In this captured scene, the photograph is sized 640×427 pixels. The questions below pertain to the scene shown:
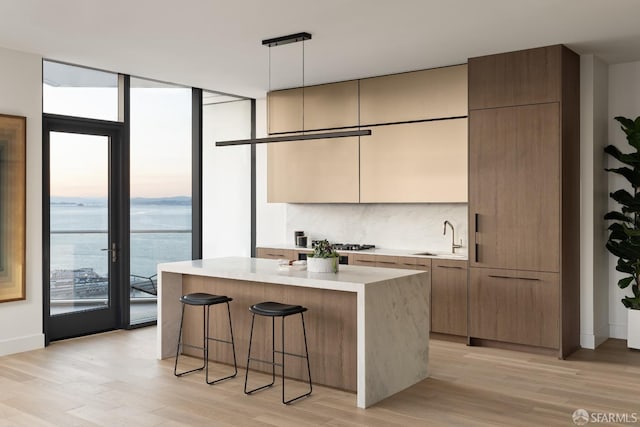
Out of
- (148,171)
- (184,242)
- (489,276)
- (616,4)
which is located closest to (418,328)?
(489,276)

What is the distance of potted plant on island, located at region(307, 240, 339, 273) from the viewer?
189 inches

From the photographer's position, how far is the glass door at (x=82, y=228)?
20.3 feet

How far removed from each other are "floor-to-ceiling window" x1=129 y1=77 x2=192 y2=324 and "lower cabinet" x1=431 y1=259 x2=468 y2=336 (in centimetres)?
318

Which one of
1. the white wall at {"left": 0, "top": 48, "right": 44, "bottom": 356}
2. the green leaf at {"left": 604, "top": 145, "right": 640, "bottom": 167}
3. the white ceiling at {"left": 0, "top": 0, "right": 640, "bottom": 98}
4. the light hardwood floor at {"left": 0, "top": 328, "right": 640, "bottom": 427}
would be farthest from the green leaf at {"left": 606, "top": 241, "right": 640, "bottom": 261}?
the white wall at {"left": 0, "top": 48, "right": 44, "bottom": 356}

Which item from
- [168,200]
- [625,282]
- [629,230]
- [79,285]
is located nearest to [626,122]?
[629,230]

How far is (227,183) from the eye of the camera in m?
8.45

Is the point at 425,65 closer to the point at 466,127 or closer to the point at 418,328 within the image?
the point at 466,127

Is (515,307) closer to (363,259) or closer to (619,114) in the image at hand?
(363,259)

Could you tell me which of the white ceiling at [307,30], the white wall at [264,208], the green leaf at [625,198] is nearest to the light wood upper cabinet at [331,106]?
the white ceiling at [307,30]

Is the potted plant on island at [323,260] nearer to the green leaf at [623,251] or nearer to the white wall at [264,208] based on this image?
the green leaf at [623,251]

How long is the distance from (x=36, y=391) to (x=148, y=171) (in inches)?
142

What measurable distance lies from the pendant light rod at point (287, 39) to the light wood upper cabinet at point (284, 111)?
2117mm

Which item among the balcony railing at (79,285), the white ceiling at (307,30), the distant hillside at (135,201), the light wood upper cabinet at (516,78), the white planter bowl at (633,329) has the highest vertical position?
the white ceiling at (307,30)

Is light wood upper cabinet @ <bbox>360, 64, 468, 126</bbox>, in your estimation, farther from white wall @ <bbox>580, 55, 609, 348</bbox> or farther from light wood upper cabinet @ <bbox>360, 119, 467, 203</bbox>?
white wall @ <bbox>580, 55, 609, 348</bbox>
